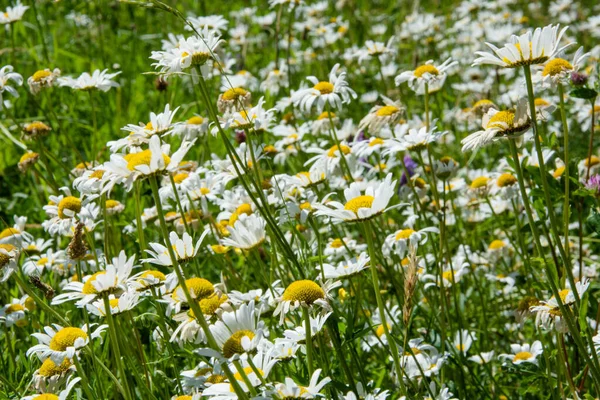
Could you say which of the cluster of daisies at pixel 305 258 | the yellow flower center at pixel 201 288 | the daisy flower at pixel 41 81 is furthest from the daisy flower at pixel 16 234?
the yellow flower center at pixel 201 288

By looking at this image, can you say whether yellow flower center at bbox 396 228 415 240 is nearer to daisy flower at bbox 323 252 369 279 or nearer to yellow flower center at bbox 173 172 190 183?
daisy flower at bbox 323 252 369 279

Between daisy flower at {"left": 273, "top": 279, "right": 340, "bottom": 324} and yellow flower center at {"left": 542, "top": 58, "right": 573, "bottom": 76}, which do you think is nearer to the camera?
daisy flower at {"left": 273, "top": 279, "right": 340, "bottom": 324}

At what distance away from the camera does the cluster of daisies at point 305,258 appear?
4.35ft

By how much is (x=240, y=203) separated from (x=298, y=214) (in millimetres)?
236

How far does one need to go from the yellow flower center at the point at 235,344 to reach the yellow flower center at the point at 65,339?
390 millimetres

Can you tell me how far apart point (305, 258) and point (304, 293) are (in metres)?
0.35

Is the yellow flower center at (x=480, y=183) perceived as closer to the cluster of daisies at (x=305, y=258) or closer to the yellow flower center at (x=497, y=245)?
the cluster of daisies at (x=305, y=258)

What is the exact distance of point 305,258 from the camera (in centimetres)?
171

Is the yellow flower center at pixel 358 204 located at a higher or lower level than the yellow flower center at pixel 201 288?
higher

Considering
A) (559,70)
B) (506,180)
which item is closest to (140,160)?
(559,70)

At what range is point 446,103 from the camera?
458 cm

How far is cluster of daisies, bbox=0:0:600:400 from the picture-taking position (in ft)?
4.35

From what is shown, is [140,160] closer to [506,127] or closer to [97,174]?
[97,174]

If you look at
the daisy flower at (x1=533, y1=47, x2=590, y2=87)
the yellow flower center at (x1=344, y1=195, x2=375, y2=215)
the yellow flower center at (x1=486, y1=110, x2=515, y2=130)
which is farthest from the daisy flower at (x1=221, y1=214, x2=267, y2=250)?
the daisy flower at (x1=533, y1=47, x2=590, y2=87)
